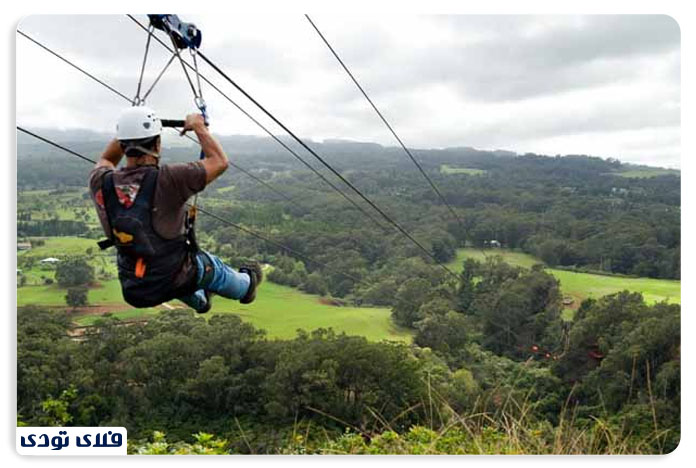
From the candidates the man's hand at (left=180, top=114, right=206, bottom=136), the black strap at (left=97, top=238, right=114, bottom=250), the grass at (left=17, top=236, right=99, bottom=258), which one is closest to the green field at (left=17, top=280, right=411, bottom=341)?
the grass at (left=17, top=236, right=99, bottom=258)

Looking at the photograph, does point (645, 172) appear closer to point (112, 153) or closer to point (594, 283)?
point (112, 153)

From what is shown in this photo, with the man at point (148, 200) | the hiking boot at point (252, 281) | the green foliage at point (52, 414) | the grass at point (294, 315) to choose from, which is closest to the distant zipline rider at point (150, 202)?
the man at point (148, 200)

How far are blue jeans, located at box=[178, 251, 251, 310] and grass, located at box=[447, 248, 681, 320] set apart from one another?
3043 millimetres

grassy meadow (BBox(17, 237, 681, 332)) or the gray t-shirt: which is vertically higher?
the gray t-shirt

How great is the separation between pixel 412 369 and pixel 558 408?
3.26 metres

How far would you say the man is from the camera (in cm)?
199

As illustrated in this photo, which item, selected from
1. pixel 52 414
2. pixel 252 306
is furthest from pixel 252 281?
pixel 252 306

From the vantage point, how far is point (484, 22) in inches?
153

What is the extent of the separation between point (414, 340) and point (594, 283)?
6563mm

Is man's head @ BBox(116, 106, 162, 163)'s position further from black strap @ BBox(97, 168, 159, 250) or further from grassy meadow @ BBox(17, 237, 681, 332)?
grassy meadow @ BBox(17, 237, 681, 332)

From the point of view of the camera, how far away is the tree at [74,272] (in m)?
6.01

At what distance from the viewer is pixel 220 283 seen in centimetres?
244

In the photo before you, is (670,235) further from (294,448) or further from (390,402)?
(390,402)

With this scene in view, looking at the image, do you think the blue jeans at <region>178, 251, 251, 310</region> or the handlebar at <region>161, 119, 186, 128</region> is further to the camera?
A: the blue jeans at <region>178, 251, 251, 310</region>
